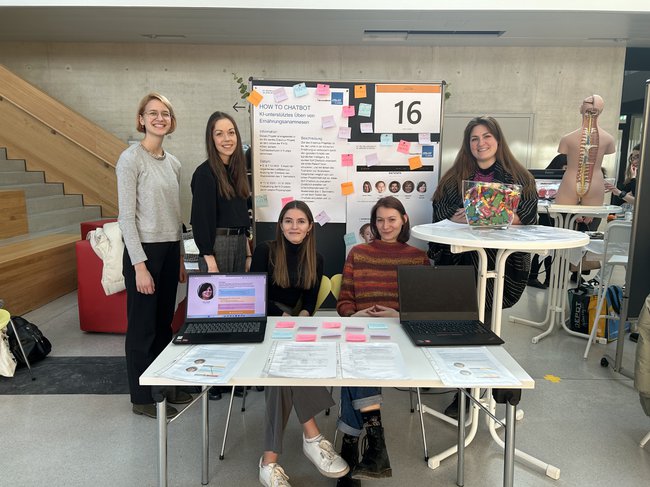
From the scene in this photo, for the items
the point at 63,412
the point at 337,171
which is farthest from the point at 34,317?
the point at 337,171

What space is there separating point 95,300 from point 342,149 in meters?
2.27

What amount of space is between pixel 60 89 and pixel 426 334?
294 inches

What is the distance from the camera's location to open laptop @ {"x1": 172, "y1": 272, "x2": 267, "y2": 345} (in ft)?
6.08

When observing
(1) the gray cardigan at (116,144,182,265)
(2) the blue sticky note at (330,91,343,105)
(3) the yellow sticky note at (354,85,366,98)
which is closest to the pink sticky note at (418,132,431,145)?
(3) the yellow sticky note at (354,85,366,98)

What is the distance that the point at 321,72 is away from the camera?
7117 mm

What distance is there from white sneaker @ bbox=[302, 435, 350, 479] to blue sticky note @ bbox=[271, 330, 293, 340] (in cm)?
45

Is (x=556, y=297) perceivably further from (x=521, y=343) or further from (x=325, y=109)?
(x=325, y=109)

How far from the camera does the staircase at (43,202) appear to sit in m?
5.35

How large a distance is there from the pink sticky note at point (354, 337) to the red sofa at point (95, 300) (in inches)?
88.9

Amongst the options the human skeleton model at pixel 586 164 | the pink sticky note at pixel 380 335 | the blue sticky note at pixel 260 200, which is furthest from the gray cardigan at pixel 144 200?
the human skeleton model at pixel 586 164

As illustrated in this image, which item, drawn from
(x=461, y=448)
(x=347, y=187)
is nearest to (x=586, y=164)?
(x=347, y=187)

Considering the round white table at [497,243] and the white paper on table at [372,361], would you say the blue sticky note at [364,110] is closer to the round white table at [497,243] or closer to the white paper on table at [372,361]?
the round white table at [497,243]

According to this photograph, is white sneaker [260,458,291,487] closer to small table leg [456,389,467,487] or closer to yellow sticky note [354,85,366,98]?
small table leg [456,389,467,487]

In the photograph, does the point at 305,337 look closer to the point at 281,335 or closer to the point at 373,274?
the point at 281,335
